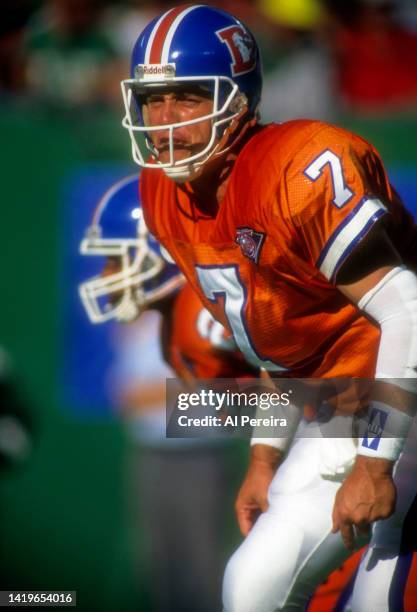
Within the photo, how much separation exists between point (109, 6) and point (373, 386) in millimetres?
2044

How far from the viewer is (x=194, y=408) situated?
73.3 inches

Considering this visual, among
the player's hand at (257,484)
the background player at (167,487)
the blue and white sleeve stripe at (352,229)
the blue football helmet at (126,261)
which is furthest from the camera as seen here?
the background player at (167,487)

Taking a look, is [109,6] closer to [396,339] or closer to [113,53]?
[113,53]

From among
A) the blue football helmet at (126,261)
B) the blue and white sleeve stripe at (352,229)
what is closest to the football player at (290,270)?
the blue and white sleeve stripe at (352,229)

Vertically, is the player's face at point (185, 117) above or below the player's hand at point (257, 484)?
above

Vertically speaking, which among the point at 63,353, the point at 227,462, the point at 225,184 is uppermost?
the point at 225,184

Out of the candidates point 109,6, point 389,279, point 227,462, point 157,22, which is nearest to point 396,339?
point 389,279

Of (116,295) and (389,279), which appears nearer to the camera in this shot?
(389,279)

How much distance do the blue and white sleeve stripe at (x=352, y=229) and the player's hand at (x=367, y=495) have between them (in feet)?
0.94

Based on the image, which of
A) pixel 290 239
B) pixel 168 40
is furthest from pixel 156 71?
pixel 290 239

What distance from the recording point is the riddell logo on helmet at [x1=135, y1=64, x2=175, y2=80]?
1709mm

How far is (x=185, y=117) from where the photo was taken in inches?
68.6

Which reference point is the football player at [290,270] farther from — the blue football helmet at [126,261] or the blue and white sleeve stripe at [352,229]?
the blue football helmet at [126,261]

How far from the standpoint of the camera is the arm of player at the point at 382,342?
158 cm
